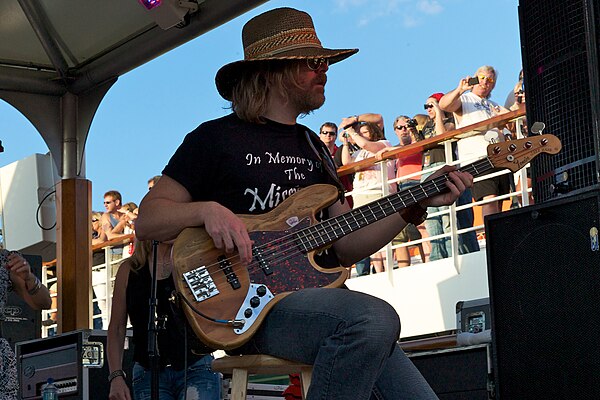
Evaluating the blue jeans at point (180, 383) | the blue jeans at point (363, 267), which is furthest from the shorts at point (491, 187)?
the blue jeans at point (180, 383)

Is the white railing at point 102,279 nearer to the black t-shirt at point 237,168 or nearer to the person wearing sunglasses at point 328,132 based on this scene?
the person wearing sunglasses at point 328,132

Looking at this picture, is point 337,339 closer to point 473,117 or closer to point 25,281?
point 25,281

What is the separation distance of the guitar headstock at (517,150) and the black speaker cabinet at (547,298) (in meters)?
0.19

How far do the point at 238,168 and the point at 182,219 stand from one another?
9.2 inches

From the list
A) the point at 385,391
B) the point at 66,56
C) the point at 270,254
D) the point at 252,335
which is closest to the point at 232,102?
the point at 270,254

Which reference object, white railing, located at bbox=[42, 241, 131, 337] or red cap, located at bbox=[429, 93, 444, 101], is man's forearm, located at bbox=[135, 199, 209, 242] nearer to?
red cap, located at bbox=[429, 93, 444, 101]

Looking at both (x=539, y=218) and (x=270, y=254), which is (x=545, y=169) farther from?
(x=270, y=254)

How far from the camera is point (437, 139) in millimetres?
7691

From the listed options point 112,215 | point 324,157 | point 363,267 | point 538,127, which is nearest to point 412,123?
point 363,267

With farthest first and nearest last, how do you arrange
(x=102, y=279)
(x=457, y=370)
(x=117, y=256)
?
(x=102, y=279) → (x=117, y=256) → (x=457, y=370)

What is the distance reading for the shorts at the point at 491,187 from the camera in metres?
7.64

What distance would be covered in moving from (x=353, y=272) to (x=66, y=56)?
3.71m

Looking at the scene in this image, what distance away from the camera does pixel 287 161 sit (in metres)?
2.96

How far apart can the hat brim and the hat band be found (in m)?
0.02
